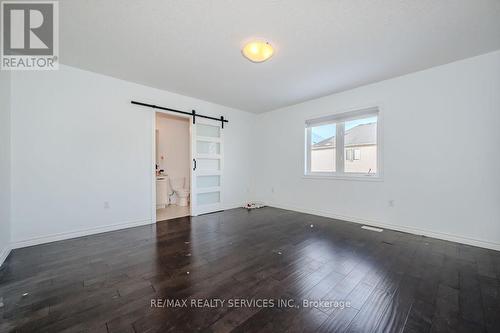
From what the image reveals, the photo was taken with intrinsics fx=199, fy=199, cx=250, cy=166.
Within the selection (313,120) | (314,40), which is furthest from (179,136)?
(314,40)

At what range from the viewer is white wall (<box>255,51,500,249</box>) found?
8.63 feet

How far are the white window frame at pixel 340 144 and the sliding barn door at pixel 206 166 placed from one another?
2109 millimetres

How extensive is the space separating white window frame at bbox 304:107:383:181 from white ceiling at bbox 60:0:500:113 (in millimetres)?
634

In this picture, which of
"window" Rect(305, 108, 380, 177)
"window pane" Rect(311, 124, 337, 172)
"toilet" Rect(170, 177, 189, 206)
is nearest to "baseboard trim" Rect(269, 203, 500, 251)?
"window" Rect(305, 108, 380, 177)

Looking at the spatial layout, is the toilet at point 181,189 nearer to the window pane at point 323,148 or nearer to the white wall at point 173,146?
the white wall at point 173,146

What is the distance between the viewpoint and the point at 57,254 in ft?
7.90

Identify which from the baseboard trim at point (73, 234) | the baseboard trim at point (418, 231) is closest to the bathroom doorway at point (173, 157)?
the baseboard trim at point (73, 234)

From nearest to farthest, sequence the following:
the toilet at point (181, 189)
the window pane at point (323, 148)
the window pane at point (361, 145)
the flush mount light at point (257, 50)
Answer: the flush mount light at point (257, 50), the window pane at point (361, 145), the window pane at point (323, 148), the toilet at point (181, 189)

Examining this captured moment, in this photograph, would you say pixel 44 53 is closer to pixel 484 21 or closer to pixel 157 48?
pixel 157 48

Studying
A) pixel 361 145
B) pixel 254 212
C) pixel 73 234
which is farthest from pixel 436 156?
pixel 73 234

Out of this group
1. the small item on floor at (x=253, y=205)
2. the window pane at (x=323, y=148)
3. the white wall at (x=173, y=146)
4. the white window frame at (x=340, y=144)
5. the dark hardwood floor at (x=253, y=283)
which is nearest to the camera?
the dark hardwood floor at (x=253, y=283)

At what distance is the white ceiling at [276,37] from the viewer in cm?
185

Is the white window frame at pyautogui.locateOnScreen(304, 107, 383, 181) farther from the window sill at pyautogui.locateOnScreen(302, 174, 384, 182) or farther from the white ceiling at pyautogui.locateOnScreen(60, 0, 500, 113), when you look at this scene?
the white ceiling at pyautogui.locateOnScreen(60, 0, 500, 113)

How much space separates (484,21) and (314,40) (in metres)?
1.66
